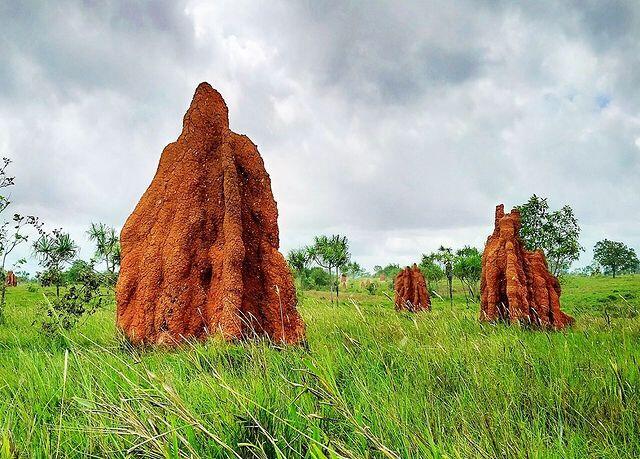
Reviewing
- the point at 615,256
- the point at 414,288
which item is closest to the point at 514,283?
the point at 414,288

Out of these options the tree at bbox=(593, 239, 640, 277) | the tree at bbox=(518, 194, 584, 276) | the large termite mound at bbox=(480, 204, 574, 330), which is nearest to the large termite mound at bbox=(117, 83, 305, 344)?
the large termite mound at bbox=(480, 204, 574, 330)

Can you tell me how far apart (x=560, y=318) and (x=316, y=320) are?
7581 mm

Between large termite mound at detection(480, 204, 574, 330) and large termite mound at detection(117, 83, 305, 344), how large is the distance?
22.7 feet

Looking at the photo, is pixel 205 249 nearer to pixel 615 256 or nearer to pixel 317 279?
pixel 317 279

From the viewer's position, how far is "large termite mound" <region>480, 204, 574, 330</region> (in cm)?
1143

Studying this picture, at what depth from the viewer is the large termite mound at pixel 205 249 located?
6367 millimetres

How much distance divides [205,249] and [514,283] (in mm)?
8283

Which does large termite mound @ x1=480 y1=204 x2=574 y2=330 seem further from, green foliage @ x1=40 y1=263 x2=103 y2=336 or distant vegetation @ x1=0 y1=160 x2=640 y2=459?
green foliage @ x1=40 y1=263 x2=103 y2=336

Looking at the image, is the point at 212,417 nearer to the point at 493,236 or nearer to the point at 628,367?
the point at 628,367

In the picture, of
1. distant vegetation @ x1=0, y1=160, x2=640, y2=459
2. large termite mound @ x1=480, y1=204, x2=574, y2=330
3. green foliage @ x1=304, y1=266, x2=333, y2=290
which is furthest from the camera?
green foliage @ x1=304, y1=266, x2=333, y2=290

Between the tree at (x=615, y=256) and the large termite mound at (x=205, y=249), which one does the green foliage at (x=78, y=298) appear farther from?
the tree at (x=615, y=256)

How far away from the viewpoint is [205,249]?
6.85 metres

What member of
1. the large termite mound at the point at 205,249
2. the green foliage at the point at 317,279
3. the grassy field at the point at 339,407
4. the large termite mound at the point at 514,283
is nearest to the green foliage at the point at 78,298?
the large termite mound at the point at 205,249

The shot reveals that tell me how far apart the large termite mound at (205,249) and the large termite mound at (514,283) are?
691 cm
